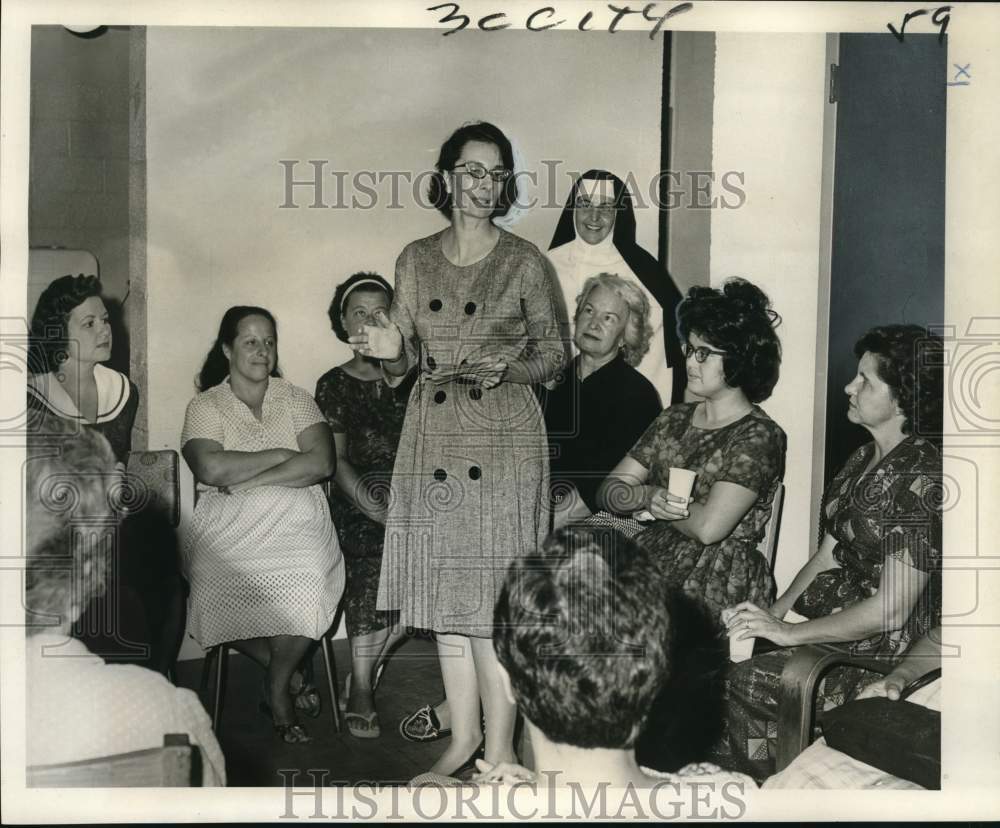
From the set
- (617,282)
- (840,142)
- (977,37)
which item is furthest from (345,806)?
(977,37)

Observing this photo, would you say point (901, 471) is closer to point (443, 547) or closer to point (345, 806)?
point (443, 547)

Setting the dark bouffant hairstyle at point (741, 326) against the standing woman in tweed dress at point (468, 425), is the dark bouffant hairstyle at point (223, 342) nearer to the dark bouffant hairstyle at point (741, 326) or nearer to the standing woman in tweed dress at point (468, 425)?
the standing woman in tweed dress at point (468, 425)

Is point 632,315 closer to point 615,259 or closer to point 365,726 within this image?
point 615,259

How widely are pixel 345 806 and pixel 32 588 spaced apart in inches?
51.3

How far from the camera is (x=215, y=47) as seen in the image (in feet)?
11.5

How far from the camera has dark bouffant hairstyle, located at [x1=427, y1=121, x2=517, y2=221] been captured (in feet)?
11.6

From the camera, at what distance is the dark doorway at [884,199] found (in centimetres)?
359

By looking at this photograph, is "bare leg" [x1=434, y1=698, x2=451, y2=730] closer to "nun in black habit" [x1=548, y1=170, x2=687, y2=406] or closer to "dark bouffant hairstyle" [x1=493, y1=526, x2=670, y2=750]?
"dark bouffant hairstyle" [x1=493, y1=526, x2=670, y2=750]

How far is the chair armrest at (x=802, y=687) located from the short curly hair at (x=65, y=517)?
236 centimetres

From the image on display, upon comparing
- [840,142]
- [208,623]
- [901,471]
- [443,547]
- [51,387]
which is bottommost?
[208,623]

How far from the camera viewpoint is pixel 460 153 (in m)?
3.54

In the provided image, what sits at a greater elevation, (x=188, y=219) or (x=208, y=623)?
(x=188, y=219)

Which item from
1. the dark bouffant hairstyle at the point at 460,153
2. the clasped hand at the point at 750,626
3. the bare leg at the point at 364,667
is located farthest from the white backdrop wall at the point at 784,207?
the bare leg at the point at 364,667

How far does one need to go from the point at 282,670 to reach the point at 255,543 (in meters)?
0.45
